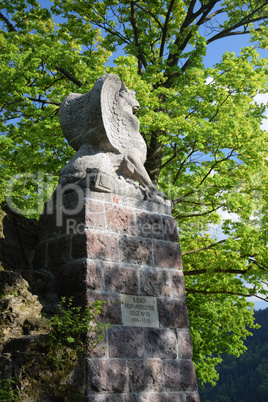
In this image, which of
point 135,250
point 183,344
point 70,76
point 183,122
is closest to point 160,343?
point 183,344

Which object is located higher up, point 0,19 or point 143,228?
point 0,19

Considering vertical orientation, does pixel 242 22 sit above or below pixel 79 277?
above

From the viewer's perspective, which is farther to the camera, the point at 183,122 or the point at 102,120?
the point at 183,122

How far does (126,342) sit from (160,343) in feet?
1.72

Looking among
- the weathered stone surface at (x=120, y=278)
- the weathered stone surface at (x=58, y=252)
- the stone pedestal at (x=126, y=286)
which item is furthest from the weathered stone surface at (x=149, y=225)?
the weathered stone surface at (x=58, y=252)

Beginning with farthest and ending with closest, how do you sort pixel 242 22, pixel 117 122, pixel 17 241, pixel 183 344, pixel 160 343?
pixel 242 22 → pixel 117 122 → pixel 17 241 → pixel 183 344 → pixel 160 343

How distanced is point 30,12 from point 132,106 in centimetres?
890

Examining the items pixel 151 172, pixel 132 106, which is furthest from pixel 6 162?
pixel 132 106

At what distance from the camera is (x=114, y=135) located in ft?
19.1

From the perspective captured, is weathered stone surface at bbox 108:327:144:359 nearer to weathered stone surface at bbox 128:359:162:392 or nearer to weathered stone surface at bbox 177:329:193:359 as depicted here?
weathered stone surface at bbox 128:359:162:392

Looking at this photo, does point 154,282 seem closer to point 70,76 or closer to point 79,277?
point 79,277

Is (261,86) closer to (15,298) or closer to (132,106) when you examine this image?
(132,106)

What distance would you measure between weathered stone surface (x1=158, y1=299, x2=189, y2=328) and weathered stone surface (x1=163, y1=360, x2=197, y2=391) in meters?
0.40

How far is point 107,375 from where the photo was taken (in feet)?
14.4
